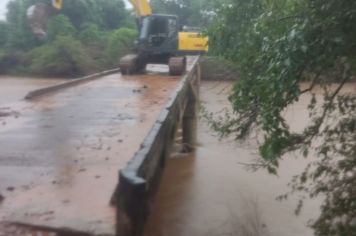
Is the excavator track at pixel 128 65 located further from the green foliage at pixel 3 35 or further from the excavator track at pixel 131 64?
the green foliage at pixel 3 35

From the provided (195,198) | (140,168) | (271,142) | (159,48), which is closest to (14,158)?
(140,168)

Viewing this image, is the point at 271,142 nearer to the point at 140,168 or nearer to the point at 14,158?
the point at 140,168

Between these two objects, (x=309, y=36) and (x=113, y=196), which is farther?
(x=113, y=196)

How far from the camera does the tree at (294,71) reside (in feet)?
12.0

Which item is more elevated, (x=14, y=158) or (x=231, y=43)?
(x=231, y=43)

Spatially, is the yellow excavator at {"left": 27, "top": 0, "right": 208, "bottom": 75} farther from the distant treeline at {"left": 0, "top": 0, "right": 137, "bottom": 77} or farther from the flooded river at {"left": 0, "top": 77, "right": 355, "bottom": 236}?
the distant treeline at {"left": 0, "top": 0, "right": 137, "bottom": 77}

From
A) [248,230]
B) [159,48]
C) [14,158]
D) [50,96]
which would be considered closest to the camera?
[14,158]

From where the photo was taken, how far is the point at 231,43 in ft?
19.7

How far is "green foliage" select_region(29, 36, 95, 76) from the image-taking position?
33562mm

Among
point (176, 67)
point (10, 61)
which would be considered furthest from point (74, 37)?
point (176, 67)

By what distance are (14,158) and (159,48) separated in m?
12.8

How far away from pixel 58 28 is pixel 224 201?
30907mm

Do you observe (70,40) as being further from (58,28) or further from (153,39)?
(153,39)

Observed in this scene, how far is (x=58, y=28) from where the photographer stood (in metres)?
37.8
